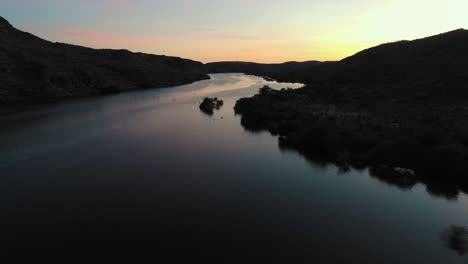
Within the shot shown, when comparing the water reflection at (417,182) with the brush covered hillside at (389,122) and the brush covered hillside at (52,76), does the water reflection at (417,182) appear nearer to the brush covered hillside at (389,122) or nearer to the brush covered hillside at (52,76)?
the brush covered hillside at (389,122)

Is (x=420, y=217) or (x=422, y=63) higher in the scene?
(x=422, y=63)

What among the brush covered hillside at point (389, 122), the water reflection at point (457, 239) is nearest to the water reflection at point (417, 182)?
the brush covered hillside at point (389, 122)

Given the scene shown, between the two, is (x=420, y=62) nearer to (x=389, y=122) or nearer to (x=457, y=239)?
(x=389, y=122)

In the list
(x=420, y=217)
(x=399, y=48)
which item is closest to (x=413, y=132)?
(x=420, y=217)

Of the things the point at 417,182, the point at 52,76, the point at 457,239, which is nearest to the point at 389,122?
the point at 417,182

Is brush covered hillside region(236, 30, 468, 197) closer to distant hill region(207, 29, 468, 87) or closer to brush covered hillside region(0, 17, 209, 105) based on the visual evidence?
distant hill region(207, 29, 468, 87)

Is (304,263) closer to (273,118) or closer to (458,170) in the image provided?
(458,170)
